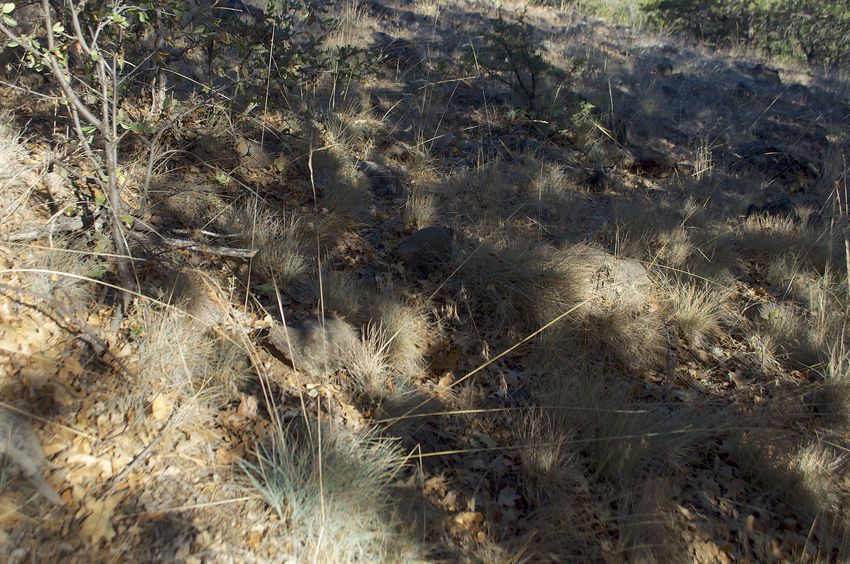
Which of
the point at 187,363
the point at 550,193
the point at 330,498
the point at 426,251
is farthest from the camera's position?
the point at 550,193

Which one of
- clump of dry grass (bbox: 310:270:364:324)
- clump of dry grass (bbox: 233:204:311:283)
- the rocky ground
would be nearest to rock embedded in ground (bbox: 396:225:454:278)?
the rocky ground

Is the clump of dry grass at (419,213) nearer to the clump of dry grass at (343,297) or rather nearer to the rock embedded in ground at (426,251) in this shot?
the rock embedded in ground at (426,251)

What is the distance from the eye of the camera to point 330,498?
7.17 ft

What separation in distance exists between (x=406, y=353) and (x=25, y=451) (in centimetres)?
179

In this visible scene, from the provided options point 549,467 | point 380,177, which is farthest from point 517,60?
point 549,467

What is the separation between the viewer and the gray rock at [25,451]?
6.33 feet

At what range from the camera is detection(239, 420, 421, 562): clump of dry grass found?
2082 mm

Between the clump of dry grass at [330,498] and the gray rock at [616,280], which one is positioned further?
the gray rock at [616,280]

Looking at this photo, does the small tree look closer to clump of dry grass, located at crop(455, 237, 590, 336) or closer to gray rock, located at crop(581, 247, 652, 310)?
clump of dry grass, located at crop(455, 237, 590, 336)

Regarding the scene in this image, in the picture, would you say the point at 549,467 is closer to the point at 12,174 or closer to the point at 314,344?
the point at 314,344

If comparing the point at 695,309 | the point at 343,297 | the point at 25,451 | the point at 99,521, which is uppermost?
the point at 25,451

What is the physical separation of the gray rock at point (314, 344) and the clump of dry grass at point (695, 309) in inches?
88.9

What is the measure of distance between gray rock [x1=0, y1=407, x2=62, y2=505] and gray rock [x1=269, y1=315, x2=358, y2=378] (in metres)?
1.12

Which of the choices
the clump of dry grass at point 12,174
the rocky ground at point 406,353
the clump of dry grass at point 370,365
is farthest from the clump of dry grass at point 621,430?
the clump of dry grass at point 12,174
